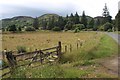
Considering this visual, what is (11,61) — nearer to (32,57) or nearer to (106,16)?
(32,57)

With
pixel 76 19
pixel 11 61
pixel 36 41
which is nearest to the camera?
pixel 11 61

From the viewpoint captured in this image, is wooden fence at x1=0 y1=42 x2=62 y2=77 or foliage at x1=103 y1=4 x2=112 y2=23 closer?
wooden fence at x1=0 y1=42 x2=62 y2=77

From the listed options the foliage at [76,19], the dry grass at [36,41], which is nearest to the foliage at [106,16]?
the foliage at [76,19]

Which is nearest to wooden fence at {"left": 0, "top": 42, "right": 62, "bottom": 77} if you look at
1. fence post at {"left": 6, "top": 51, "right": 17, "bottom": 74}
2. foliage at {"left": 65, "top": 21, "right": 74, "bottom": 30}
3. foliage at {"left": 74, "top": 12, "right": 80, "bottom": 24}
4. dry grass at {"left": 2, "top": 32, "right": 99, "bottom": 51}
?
fence post at {"left": 6, "top": 51, "right": 17, "bottom": 74}

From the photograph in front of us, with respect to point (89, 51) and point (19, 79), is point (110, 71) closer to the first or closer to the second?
point (19, 79)

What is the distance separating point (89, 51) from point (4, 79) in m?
10.5

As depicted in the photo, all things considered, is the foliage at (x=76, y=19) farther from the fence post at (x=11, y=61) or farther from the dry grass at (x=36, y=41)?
the fence post at (x=11, y=61)

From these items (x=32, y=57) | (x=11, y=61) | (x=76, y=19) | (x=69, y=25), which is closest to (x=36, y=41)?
(x=32, y=57)

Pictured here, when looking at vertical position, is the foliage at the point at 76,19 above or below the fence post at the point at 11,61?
above

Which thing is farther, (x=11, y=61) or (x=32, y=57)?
(x=32, y=57)

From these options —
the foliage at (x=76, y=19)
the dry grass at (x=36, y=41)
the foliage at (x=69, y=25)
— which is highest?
the foliage at (x=76, y=19)

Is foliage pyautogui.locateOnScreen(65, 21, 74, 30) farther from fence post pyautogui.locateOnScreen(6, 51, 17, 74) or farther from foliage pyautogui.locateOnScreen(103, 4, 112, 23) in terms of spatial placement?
fence post pyautogui.locateOnScreen(6, 51, 17, 74)

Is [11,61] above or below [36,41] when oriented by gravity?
above

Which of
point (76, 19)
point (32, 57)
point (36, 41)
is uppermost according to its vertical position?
point (76, 19)
